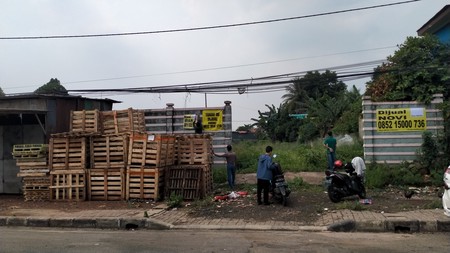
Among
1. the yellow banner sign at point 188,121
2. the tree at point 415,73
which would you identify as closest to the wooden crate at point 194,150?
the yellow banner sign at point 188,121

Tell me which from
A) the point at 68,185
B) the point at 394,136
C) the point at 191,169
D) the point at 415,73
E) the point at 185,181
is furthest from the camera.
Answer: the point at 415,73

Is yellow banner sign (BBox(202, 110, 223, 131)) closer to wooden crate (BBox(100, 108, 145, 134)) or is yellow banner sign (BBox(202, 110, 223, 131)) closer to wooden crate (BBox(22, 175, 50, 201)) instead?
wooden crate (BBox(100, 108, 145, 134))

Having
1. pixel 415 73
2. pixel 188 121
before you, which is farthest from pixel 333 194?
pixel 188 121

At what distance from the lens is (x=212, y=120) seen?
57.9 feet

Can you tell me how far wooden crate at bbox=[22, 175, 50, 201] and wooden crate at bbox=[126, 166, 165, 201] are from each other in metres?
2.73

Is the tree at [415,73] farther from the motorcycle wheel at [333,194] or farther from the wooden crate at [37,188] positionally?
the wooden crate at [37,188]

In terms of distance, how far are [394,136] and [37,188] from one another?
12.0 meters

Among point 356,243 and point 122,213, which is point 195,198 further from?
point 356,243

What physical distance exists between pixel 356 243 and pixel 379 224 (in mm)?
1718

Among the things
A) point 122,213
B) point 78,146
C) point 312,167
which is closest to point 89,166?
point 78,146

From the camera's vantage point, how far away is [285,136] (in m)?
49.7

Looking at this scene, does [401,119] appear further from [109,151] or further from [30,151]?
[30,151]

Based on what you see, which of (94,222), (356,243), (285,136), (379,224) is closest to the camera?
(356,243)

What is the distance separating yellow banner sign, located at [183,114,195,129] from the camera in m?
17.8
